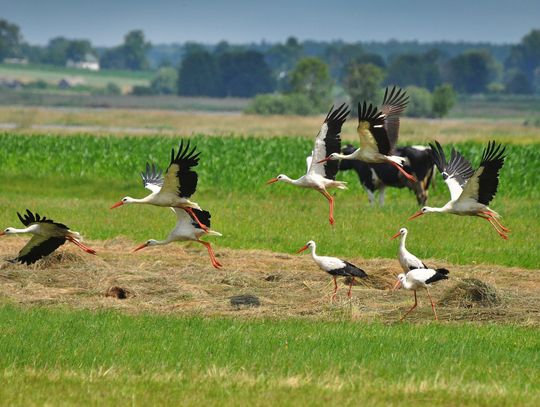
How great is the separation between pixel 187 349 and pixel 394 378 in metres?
2.26

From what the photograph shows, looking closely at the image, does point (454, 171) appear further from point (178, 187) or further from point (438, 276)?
point (438, 276)

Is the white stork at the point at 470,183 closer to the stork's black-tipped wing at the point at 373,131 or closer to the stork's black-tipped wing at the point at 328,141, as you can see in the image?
the stork's black-tipped wing at the point at 373,131

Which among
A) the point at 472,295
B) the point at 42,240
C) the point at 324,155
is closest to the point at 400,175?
the point at 324,155

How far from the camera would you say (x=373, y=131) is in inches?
728

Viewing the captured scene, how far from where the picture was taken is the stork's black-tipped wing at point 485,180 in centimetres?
1684

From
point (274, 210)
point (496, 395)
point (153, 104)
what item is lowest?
point (153, 104)

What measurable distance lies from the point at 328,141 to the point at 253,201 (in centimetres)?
1120

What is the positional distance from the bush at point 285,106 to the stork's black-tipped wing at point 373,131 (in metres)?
83.4

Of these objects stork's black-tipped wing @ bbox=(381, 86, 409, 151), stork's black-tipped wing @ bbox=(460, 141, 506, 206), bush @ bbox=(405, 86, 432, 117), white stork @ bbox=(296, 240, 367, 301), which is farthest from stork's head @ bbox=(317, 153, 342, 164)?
bush @ bbox=(405, 86, 432, 117)

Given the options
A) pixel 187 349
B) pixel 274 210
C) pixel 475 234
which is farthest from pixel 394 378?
pixel 274 210

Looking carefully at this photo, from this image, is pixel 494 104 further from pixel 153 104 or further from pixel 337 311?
pixel 337 311

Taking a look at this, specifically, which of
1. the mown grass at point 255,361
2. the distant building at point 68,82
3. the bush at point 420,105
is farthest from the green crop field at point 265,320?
the distant building at point 68,82

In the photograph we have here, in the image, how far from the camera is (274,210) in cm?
2734

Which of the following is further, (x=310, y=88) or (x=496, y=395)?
(x=310, y=88)
